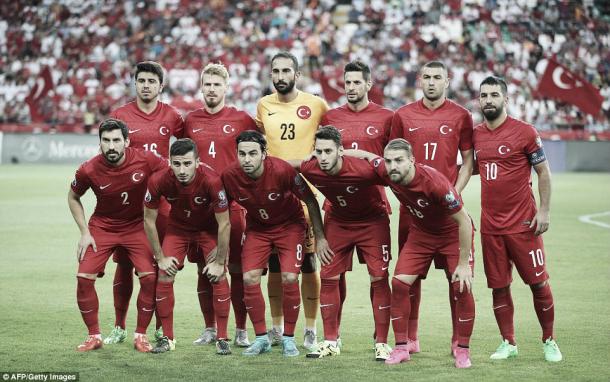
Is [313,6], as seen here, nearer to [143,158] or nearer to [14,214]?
[14,214]

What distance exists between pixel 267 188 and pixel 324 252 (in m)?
0.68

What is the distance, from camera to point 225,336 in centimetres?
787

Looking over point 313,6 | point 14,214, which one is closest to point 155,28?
point 313,6

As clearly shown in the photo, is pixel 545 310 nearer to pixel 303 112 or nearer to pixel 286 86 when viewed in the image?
pixel 303 112

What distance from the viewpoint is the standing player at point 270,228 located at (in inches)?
307

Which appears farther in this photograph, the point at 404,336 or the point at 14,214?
the point at 14,214

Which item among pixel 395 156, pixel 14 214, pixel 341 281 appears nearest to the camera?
pixel 395 156

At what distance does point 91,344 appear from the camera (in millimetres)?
7832

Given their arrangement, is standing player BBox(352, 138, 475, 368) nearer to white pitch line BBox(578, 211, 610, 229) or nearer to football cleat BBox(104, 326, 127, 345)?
football cleat BBox(104, 326, 127, 345)

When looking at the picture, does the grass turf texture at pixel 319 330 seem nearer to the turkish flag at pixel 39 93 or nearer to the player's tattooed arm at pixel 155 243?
the player's tattooed arm at pixel 155 243

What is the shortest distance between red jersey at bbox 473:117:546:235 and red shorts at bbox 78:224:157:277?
8.98 feet

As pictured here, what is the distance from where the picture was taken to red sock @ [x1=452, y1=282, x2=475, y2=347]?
24.2 ft

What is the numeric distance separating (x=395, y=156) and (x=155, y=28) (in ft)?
95.3

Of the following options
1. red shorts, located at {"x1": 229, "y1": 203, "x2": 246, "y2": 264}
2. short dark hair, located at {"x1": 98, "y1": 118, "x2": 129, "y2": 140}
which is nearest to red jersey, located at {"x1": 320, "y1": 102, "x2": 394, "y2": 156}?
red shorts, located at {"x1": 229, "y1": 203, "x2": 246, "y2": 264}
